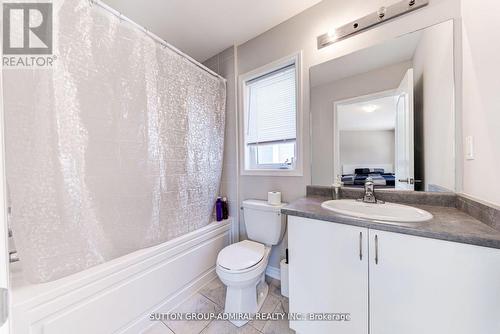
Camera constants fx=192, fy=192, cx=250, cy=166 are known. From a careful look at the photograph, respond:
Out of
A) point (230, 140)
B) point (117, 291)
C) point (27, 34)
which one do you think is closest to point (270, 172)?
point (230, 140)

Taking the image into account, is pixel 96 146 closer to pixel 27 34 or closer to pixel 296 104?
pixel 27 34

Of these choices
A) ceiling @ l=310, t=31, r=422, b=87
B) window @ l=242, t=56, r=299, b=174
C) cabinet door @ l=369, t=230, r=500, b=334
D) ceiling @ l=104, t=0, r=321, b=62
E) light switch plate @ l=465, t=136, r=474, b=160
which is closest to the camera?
cabinet door @ l=369, t=230, r=500, b=334

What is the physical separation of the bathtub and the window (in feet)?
3.17

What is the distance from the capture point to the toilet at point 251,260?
4.28ft

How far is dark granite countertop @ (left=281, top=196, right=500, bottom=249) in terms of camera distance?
0.72m

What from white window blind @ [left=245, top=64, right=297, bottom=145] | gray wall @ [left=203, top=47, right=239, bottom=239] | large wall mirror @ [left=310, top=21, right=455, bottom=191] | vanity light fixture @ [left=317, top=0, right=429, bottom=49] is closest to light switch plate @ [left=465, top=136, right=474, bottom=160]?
large wall mirror @ [left=310, top=21, right=455, bottom=191]

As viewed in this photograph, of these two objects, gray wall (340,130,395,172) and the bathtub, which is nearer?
the bathtub

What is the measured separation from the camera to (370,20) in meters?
1.31

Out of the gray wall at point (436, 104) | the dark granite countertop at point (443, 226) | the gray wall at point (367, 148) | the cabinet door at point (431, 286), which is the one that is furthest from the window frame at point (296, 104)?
the cabinet door at point (431, 286)

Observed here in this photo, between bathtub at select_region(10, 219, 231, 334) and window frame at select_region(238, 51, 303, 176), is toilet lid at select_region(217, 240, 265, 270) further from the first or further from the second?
window frame at select_region(238, 51, 303, 176)

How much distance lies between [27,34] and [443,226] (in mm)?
2089

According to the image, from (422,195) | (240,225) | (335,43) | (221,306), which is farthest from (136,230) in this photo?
(335,43)

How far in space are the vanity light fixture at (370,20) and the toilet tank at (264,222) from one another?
1.37 metres

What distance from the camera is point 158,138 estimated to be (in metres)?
1.43
